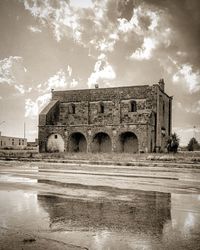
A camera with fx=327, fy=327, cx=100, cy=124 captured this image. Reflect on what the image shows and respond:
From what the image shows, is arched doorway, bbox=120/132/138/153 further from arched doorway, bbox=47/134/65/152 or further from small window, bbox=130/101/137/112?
arched doorway, bbox=47/134/65/152

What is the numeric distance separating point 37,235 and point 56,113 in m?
41.9

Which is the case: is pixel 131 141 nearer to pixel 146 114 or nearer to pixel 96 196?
pixel 146 114

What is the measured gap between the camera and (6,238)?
5.21 m

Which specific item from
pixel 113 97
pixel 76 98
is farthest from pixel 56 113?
pixel 113 97

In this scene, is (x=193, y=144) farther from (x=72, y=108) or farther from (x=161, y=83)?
(x=72, y=108)

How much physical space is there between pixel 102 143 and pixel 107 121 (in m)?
2.99

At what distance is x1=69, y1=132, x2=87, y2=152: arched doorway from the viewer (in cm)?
4372

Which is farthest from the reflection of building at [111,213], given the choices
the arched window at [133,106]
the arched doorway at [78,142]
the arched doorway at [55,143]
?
the arched doorway at [78,142]

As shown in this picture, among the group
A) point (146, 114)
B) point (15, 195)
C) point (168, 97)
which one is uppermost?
point (168, 97)

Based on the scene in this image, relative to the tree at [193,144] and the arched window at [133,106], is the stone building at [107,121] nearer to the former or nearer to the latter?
the arched window at [133,106]

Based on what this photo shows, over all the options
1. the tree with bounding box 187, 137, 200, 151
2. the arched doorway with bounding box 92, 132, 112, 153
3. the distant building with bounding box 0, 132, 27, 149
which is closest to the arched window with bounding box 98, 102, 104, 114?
the arched doorway with bounding box 92, 132, 112, 153

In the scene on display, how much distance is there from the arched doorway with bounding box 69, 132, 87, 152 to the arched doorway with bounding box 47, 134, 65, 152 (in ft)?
4.35

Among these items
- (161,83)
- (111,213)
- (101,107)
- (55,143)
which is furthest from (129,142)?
(111,213)

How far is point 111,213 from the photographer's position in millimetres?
7164
